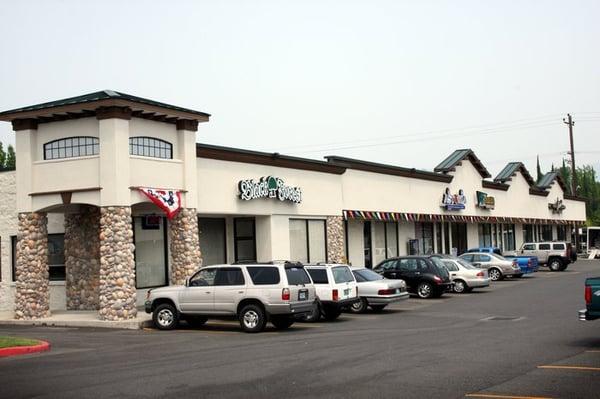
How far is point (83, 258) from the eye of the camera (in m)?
27.3

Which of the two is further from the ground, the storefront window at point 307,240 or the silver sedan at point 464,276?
the storefront window at point 307,240

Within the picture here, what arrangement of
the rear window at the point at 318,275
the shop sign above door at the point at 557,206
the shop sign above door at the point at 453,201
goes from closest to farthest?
the rear window at the point at 318,275 → the shop sign above door at the point at 453,201 → the shop sign above door at the point at 557,206

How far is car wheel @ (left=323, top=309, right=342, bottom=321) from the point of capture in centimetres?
2348

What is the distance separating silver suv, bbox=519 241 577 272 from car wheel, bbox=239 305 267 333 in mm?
33619

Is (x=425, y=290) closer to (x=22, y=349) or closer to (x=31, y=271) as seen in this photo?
(x=31, y=271)

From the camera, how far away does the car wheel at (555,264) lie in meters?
49.5

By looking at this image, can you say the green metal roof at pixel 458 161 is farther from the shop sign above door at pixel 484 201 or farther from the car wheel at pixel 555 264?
the car wheel at pixel 555 264

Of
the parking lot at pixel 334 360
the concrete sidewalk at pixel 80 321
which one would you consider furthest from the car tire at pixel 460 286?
the concrete sidewalk at pixel 80 321

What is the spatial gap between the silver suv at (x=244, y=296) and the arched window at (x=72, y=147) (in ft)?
17.9

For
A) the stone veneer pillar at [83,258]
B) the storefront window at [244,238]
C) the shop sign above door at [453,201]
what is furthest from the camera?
the shop sign above door at [453,201]

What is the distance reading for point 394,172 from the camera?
42.0 m

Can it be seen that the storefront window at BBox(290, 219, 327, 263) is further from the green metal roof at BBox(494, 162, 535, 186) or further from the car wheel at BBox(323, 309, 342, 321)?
the green metal roof at BBox(494, 162, 535, 186)

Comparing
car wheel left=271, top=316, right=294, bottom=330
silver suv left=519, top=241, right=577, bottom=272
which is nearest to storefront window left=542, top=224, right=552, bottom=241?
silver suv left=519, top=241, right=577, bottom=272

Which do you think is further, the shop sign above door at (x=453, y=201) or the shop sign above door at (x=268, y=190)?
the shop sign above door at (x=453, y=201)
